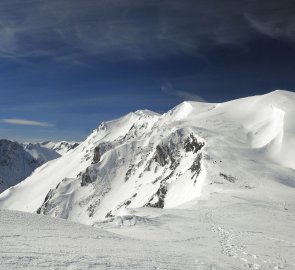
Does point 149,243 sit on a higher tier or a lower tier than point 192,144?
lower

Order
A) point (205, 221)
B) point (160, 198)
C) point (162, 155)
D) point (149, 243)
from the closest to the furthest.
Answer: point (149, 243) → point (205, 221) → point (160, 198) → point (162, 155)

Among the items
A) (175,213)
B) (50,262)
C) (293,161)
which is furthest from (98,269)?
(293,161)

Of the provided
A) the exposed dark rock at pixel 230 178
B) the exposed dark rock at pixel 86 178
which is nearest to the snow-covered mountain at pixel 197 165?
the exposed dark rock at pixel 86 178

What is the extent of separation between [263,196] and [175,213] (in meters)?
19.5

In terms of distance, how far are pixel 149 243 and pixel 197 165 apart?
223 ft

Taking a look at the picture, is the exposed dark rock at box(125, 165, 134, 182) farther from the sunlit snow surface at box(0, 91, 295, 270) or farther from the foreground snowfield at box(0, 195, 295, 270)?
the foreground snowfield at box(0, 195, 295, 270)

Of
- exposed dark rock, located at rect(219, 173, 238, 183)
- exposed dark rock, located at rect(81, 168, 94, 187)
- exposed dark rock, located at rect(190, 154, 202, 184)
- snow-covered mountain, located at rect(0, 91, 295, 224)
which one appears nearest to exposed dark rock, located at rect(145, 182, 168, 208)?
snow-covered mountain, located at rect(0, 91, 295, 224)

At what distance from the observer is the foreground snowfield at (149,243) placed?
15.3 m

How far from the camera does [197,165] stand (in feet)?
290

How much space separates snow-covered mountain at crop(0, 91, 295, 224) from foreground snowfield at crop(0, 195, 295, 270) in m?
13.9

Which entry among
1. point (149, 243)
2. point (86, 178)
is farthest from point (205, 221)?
point (86, 178)

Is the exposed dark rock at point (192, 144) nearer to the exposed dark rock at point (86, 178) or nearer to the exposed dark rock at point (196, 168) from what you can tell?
the exposed dark rock at point (196, 168)

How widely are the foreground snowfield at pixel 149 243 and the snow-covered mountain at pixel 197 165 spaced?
45.7 ft

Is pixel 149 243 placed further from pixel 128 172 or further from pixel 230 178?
pixel 128 172
